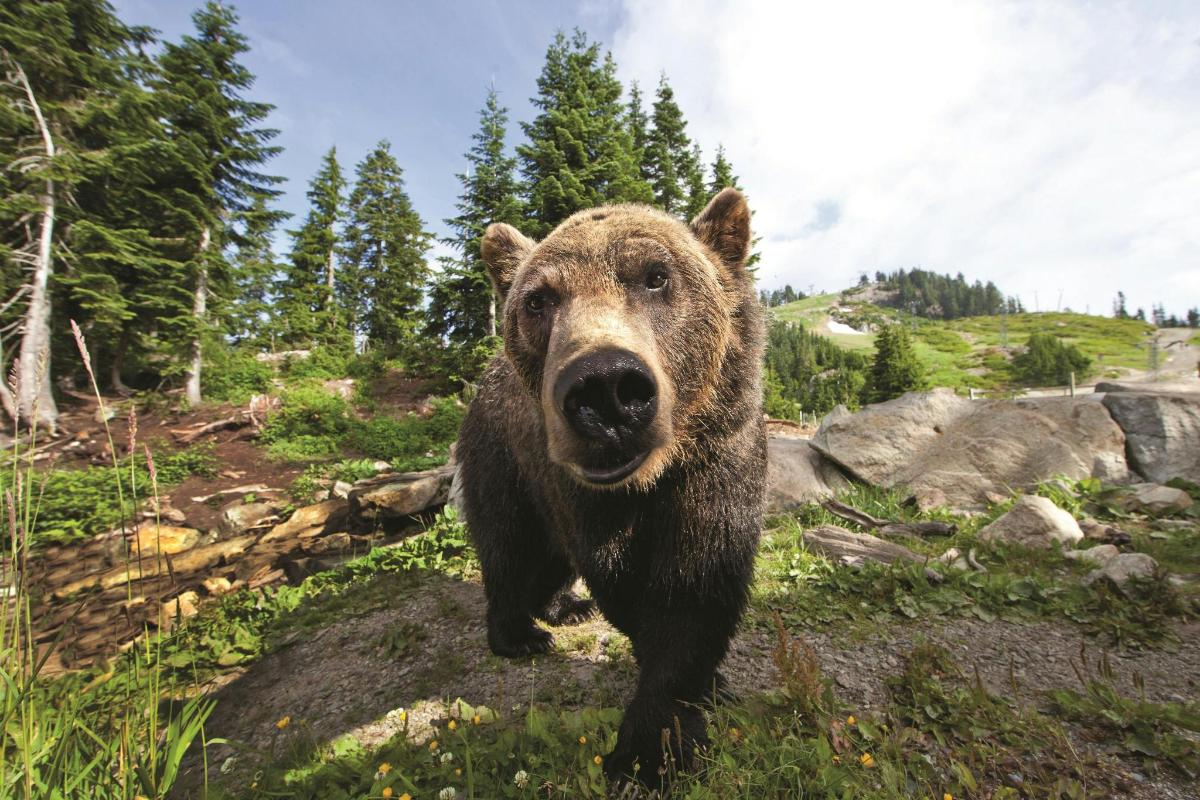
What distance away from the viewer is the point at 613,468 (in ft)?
6.09

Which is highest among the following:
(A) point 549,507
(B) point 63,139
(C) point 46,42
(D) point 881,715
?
(C) point 46,42

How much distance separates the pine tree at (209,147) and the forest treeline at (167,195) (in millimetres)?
49

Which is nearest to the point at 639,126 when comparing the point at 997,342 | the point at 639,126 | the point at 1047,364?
the point at 639,126

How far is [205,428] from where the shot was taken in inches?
534

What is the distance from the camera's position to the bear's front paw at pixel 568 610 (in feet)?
12.9

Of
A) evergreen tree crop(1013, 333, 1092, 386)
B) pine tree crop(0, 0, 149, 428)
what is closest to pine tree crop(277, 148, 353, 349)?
pine tree crop(0, 0, 149, 428)

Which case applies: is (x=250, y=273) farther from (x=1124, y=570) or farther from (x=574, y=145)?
(x=1124, y=570)

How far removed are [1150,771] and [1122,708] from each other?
326 millimetres

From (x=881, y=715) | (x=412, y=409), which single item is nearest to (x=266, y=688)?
(x=881, y=715)

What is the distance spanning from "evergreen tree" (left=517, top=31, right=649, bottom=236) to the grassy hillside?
250 ft

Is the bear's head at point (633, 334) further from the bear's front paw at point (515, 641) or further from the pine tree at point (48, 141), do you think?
the pine tree at point (48, 141)

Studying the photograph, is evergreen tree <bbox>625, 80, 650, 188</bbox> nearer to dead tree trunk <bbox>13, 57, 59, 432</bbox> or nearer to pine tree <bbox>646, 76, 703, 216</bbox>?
pine tree <bbox>646, 76, 703, 216</bbox>

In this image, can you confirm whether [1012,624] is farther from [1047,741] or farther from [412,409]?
[412,409]

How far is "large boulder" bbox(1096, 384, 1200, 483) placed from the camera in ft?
21.9
